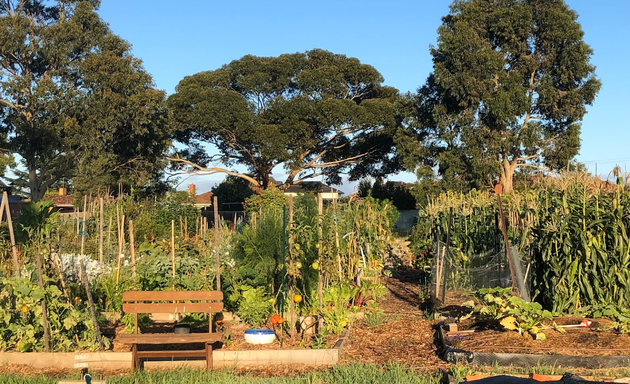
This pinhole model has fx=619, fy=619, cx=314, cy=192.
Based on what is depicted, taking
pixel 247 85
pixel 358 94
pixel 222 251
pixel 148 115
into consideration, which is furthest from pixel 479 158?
pixel 222 251

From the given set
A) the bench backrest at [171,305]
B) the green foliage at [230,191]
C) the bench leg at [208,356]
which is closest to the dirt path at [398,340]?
the bench leg at [208,356]

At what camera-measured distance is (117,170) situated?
29391 millimetres

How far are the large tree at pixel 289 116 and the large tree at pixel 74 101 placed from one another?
3333 mm

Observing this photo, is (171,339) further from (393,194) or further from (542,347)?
(393,194)

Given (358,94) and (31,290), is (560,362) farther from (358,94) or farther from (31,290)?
(358,94)

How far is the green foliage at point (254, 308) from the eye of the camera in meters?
8.41

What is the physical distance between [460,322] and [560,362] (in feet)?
6.13

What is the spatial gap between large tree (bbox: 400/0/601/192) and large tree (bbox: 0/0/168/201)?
13618mm

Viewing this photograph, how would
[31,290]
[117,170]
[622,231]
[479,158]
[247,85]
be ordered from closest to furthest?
[31,290]
[622,231]
[479,158]
[117,170]
[247,85]

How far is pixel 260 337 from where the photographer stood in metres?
7.59

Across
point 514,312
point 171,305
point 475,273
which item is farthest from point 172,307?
point 475,273

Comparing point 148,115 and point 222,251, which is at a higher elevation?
point 148,115

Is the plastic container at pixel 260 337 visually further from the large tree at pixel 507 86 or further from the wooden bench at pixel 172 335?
the large tree at pixel 507 86

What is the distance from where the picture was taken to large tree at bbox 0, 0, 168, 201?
27.0 m
